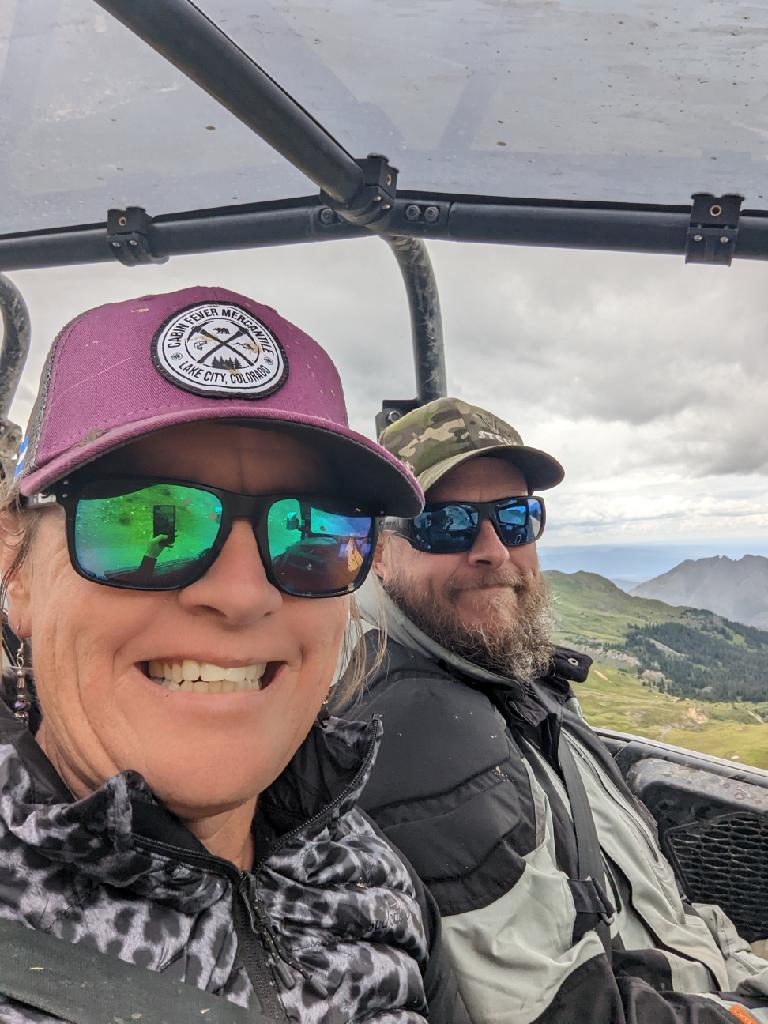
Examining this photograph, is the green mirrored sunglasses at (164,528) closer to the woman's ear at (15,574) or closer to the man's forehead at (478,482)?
the woman's ear at (15,574)

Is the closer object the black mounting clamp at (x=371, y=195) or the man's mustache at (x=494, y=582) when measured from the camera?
the black mounting clamp at (x=371, y=195)

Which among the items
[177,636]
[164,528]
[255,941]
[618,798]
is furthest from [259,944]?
[618,798]

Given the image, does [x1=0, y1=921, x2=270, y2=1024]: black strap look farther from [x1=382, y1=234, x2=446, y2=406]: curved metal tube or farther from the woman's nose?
[x1=382, y1=234, x2=446, y2=406]: curved metal tube

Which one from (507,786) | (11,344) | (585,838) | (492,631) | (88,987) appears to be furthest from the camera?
(11,344)

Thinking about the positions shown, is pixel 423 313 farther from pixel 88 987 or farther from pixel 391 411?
pixel 88 987

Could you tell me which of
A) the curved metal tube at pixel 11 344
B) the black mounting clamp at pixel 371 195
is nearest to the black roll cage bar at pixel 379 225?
the black mounting clamp at pixel 371 195

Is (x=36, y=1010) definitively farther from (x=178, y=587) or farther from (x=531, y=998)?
(x=531, y=998)

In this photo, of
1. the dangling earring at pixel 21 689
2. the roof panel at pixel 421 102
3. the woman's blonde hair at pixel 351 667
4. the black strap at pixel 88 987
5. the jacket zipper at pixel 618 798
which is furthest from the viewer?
the jacket zipper at pixel 618 798
